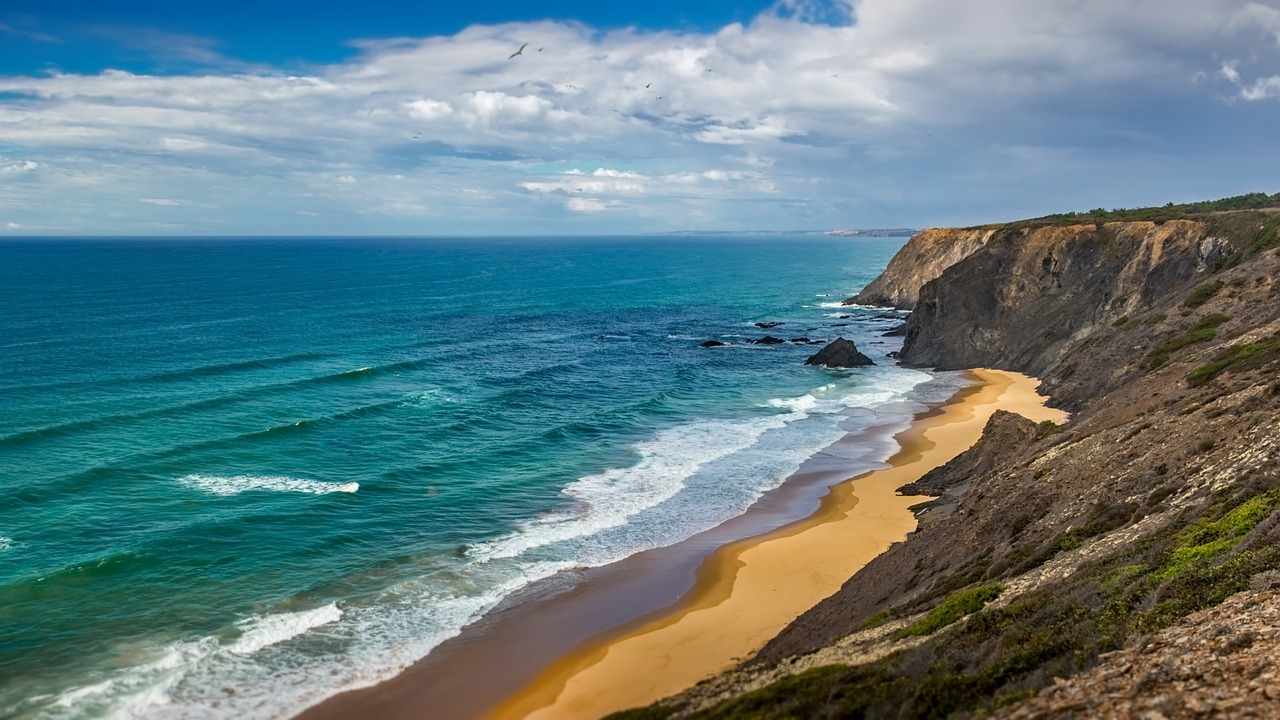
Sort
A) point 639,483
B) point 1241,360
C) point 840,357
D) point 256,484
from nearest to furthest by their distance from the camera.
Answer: point 1241,360, point 256,484, point 639,483, point 840,357

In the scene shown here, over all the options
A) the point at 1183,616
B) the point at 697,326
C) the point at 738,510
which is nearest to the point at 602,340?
the point at 697,326

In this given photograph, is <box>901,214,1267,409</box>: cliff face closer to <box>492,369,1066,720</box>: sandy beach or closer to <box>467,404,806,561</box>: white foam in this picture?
<box>467,404,806,561</box>: white foam

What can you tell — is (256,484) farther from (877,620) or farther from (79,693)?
(877,620)

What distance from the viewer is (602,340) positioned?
280 feet

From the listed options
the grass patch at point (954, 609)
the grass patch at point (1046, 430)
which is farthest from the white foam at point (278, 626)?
the grass patch at point (1046, 430)

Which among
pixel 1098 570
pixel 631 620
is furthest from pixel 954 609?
pixel 631 620

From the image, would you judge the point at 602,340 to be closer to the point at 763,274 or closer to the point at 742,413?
the point at 742,413

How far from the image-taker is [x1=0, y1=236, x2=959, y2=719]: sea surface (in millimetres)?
24797

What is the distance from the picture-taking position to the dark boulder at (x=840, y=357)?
71.5 metres

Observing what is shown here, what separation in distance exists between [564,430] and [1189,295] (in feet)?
119

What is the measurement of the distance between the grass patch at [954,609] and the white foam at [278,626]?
1741 centimetres

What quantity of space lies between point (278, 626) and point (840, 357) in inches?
2122

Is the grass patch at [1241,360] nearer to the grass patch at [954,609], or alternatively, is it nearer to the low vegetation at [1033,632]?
the low vegetation at [1033,632]

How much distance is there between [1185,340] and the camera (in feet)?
143
